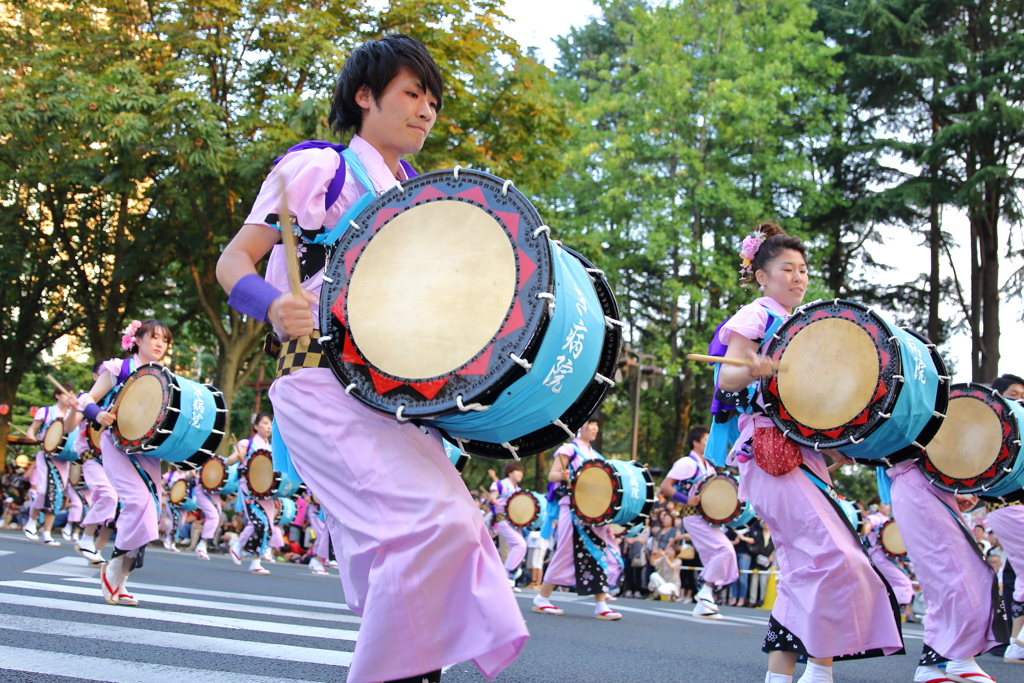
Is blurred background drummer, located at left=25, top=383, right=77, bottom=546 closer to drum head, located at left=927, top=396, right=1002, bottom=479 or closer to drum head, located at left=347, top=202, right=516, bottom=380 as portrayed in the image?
drum head, located at left=927, top=396, right=1002, bottom=479

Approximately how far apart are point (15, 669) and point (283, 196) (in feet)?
7.55

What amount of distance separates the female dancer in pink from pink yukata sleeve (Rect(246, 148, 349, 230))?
6.50 meters

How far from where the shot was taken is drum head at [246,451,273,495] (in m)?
13.9

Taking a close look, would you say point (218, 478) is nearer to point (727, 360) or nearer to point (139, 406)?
point (139, 406)

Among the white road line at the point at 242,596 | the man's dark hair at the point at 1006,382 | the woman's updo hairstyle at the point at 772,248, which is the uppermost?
the woman's updo hairstyle at the point at 772,248

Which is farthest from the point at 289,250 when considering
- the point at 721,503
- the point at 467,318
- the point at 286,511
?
the point at 286,511

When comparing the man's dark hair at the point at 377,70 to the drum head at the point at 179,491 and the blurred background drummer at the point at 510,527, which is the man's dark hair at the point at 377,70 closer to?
the blurred background drummer at the point at 510,527

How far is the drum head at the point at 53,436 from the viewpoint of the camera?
14.3 meters

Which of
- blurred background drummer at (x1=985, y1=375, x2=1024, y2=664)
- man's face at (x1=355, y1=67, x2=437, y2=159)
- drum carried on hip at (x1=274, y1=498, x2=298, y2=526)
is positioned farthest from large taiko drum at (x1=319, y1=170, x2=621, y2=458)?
drum carried on hip at (x1=274, y1=498, x2=298, y2=526)

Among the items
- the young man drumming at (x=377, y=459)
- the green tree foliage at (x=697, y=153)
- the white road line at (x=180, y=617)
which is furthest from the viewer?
the green tree foliage at (x=697, y=153)

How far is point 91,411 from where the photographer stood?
711 cm

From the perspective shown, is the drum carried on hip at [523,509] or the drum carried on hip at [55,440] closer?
the drum carried on hip at [55,440]

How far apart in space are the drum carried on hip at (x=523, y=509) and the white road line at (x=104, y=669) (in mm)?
11201

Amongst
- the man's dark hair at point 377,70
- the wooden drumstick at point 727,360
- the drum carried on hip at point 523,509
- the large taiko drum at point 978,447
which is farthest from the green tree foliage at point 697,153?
the man's dark hair at point 377,70
